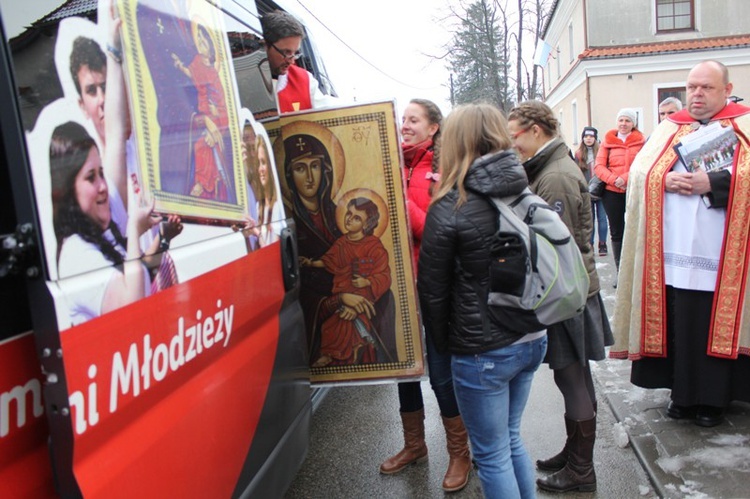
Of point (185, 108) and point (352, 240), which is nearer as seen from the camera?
point (185, 108)

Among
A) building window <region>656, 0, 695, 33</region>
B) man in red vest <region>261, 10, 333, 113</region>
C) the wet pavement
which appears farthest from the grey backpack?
building window <region>656, 0, 695, 33</region>

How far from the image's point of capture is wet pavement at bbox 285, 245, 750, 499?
299 centimetres

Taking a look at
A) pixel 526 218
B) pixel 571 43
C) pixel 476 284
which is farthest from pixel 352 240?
pixel 571 43

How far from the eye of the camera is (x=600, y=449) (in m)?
3.44

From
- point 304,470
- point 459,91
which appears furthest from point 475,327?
point 459,91

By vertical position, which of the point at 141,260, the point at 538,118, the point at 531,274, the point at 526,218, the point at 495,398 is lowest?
the point at 495,398

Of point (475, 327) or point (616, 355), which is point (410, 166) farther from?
point (616, 355)

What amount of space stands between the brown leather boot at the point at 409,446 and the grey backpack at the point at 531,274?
1294mm

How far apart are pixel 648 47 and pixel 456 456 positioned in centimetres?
2027

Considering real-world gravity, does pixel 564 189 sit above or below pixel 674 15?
below

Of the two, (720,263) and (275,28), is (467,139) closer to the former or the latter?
(275,28)

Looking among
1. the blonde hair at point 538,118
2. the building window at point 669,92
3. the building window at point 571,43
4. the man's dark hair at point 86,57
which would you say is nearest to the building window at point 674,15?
the building window at point 669,92

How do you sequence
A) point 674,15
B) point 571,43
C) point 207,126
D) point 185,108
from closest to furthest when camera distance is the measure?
point 185,108
point 207,126
point 674,15
point 571,43

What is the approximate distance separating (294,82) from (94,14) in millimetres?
1612
